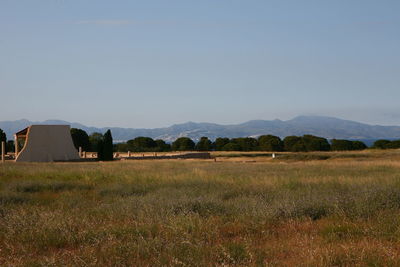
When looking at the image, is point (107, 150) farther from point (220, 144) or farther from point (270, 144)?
point (220, 144)

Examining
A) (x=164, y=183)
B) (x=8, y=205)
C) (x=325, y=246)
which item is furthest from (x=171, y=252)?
(x=164, y=183)

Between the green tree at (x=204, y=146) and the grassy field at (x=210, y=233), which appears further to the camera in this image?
the green tree at (x=204, y=146)

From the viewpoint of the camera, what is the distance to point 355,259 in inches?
231

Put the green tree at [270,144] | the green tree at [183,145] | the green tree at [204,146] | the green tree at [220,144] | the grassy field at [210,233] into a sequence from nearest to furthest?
the grassy field at [210,233] → the green tree at [270,144] → the green tree at [204,146] → the green tree at [183,145] → the green tree at [220,144]

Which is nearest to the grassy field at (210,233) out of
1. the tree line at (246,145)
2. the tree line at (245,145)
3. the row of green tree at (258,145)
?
the tree line at (246,145)

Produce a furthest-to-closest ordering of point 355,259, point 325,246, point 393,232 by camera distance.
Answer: point 393,232 < point 325,246 < point 355,259

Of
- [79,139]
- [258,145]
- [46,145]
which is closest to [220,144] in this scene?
[258,145]

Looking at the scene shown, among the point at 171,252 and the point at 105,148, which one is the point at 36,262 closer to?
the point at 171,252

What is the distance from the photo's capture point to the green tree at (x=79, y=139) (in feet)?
183

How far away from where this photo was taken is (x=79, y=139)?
56.6 m

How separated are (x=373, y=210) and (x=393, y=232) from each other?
6.01ft

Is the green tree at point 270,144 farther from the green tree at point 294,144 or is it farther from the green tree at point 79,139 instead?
the green tree at point 79,139

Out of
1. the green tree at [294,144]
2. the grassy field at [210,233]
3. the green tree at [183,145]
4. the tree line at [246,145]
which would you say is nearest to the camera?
the grassy field at [210,233]

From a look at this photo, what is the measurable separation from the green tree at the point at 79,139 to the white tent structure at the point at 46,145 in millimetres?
15475
